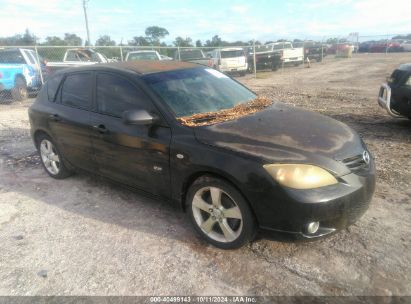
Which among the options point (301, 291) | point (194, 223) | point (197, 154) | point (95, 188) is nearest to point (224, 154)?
point (197, 154)

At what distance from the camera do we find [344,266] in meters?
2.92

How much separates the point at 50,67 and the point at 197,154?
12.2 metres

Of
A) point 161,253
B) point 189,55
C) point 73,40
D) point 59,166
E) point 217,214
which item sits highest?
point 73,40

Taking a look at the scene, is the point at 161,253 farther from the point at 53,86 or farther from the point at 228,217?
the point at 53,86

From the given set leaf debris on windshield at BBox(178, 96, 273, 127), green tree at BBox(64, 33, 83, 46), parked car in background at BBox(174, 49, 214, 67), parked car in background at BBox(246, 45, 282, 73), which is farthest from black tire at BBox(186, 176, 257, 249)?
green tree at BBox(64, 33, 83, 46)

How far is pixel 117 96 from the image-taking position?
3.89 metres

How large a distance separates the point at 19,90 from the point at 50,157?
9.02m

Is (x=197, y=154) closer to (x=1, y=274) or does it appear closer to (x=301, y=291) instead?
(x=301, y=291)

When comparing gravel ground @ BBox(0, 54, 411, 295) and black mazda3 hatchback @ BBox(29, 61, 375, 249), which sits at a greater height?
black mazda3 hatchback @ BBox(29, 61, 375, 249)

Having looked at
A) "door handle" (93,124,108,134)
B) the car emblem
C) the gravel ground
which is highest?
"door handle" (93,124,108,134)

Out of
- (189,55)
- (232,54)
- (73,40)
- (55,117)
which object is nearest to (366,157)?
(55,117)

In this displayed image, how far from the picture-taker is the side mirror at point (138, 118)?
10.9ft

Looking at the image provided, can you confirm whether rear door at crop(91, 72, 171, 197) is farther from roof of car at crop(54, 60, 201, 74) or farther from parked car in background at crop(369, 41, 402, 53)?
parked car in background at crop(369, 41, 402, 53)

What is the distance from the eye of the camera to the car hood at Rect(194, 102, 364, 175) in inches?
112
